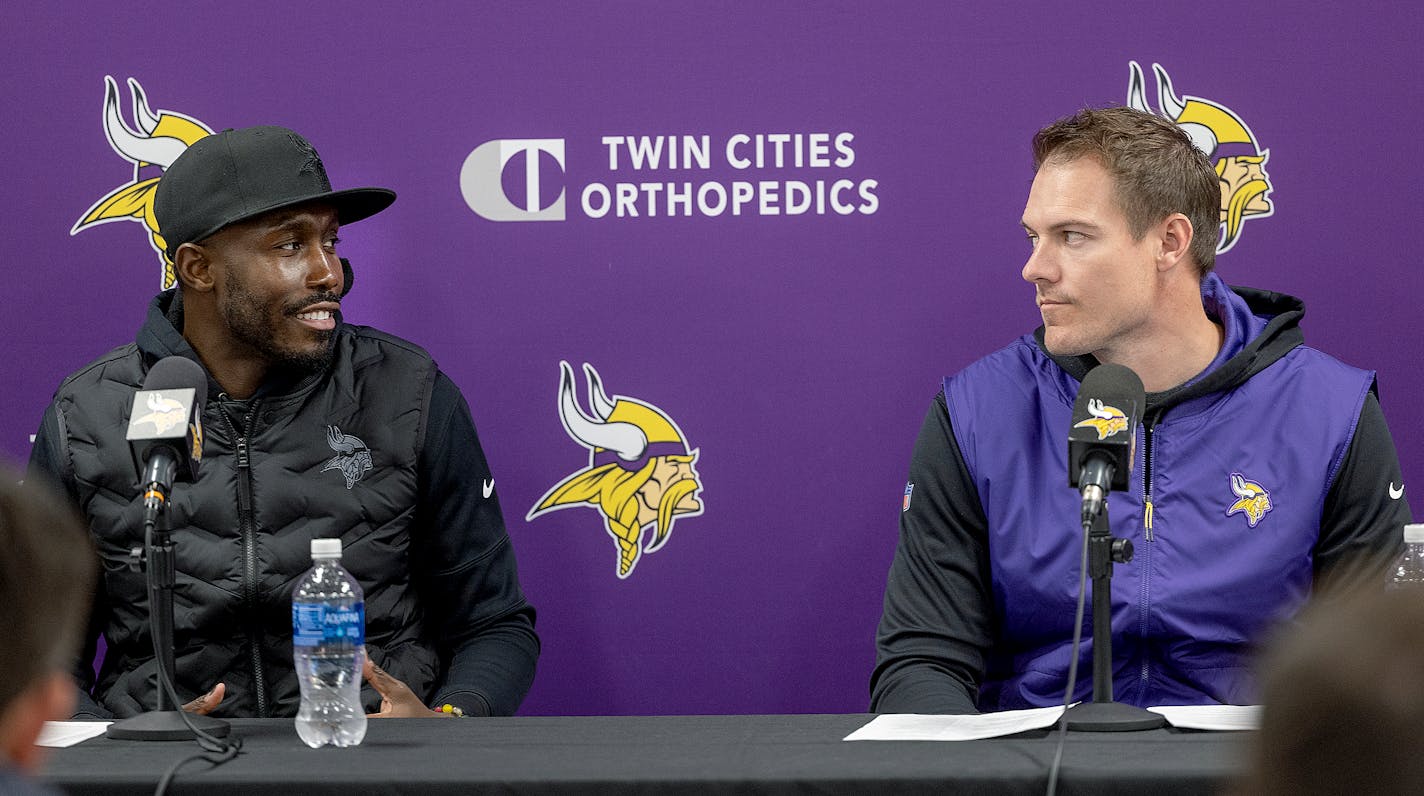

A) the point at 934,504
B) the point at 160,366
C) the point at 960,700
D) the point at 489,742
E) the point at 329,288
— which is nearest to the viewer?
the point at 489,742

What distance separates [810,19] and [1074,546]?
1.07 metres

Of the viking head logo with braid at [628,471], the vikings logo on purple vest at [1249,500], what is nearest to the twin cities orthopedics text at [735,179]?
the viking head logo with braid at [628,471]

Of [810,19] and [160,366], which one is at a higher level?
[810,19]

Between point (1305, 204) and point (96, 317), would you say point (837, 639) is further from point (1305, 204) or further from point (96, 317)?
point (96, 317)

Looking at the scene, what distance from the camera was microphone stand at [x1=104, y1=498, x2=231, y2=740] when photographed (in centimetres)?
181

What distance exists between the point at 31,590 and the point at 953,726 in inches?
41.3

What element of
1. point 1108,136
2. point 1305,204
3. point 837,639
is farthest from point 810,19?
point 837,639

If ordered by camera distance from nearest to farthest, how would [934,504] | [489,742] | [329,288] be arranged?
[489,742], [934,504], [329,288]

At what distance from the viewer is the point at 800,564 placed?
2936 millimetres

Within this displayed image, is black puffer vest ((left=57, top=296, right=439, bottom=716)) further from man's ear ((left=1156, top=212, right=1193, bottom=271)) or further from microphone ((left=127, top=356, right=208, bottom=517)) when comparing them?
man's ear ((left=1156, top=212, right=1193, bottom=271))

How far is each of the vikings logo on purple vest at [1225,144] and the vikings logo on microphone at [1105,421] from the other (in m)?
1.15

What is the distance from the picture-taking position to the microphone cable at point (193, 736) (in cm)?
162

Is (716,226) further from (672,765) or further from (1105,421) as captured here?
(672,765)

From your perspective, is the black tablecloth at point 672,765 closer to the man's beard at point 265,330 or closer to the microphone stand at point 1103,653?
the microphone stand at point 1103,653
